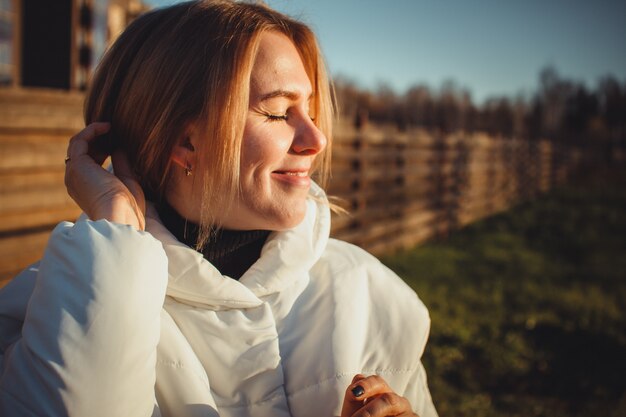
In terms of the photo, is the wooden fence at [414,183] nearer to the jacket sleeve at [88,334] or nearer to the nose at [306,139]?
the nose at [306,139]

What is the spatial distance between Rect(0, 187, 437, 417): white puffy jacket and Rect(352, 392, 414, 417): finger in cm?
18

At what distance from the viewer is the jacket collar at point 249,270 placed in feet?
4.42

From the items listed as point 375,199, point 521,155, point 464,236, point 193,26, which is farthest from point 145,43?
point 521,155

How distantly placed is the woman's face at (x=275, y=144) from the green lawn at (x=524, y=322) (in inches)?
93.3

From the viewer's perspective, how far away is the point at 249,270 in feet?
4.74

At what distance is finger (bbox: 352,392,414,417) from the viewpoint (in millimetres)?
1147

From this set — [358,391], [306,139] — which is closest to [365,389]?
[358,391]

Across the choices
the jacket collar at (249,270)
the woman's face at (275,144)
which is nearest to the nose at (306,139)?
the woman's face at (275,144)

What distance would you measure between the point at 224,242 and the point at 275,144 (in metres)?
0.35

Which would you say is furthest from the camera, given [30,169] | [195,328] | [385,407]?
[30,169]

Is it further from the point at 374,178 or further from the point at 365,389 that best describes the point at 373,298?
the point at 374,178

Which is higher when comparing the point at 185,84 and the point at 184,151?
the point at 185,84

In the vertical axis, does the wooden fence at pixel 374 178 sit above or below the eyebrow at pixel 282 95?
below

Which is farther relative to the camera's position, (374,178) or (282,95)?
(374,178)
